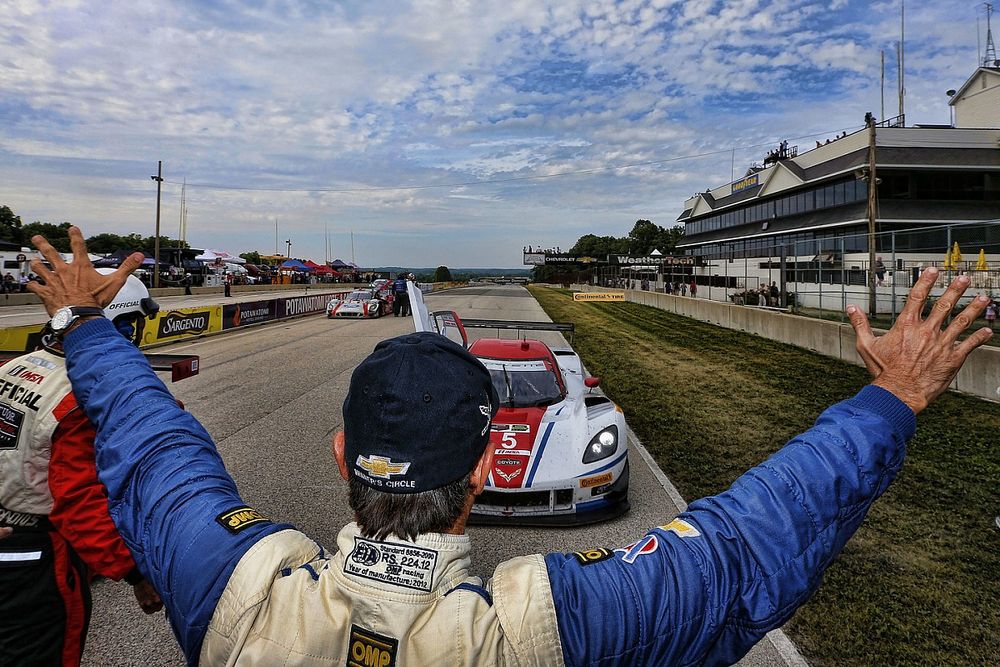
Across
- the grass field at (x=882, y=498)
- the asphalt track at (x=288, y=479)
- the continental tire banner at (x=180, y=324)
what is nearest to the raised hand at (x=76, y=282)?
the asphalt track at (x=288, y=479)

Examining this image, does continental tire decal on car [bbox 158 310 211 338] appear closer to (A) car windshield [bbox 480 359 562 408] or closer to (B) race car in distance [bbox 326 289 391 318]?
(B) race car in distance [bbox 326 289 391 318]

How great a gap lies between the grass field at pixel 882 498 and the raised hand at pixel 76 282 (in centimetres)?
381

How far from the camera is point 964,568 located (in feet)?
14.3

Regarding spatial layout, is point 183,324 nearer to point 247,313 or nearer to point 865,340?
point 247,313

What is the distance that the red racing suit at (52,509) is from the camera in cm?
218

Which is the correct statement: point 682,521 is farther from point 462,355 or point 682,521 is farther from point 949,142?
point 949,142

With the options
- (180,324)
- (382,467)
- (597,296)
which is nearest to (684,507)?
(382,467)

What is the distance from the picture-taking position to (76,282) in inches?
67.9

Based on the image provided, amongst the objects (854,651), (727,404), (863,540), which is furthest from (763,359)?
(854,651)

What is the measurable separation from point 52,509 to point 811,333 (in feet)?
56.7

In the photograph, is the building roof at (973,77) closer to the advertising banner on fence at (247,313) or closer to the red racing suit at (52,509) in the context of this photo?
the advertising banner on fence at (247,313)

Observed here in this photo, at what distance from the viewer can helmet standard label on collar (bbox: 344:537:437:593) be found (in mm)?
1094

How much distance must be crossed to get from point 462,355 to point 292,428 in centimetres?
770

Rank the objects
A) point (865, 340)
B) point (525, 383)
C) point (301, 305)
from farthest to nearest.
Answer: point (301, 305) < point (525, 383) < point (865, 340)
